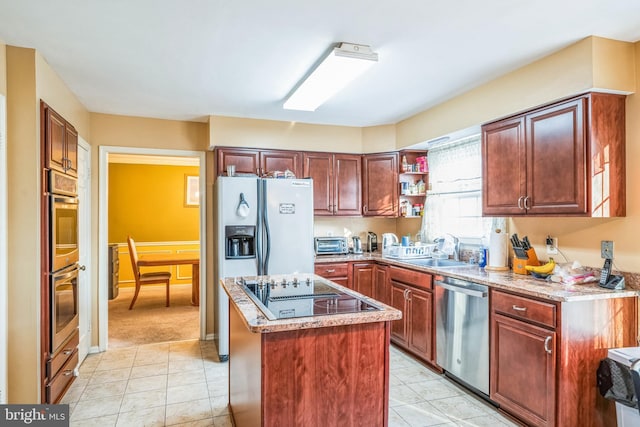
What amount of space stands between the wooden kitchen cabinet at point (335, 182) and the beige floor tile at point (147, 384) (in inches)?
89.2

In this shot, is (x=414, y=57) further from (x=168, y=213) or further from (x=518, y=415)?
(x=168, y=213)

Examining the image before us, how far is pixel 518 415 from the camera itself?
246 cm

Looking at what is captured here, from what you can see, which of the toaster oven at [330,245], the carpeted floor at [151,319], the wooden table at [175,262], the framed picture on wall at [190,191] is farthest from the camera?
the framed picture on wall at [190,191]

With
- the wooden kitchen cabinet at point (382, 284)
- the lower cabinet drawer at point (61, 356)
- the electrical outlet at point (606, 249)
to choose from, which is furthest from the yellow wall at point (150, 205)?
the electrical outlet at point (606, 249)

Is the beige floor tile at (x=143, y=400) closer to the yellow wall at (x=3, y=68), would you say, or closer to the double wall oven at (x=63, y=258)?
the double wall oven at (x=63, y=258)

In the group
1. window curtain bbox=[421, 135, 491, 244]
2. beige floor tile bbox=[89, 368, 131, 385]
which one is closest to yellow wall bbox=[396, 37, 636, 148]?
window curtain bbox=[421, 135, 491, 244]

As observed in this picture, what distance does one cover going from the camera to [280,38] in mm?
2307

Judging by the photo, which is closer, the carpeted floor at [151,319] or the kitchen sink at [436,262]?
the kitchen sink at [436,262]

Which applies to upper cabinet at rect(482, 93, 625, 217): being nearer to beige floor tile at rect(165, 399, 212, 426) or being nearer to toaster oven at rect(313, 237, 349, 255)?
toaster oven at rect(313, 237, 349, 255)

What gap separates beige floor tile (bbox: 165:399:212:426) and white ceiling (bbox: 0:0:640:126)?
2.48 m

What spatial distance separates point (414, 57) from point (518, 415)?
2477 millimetres

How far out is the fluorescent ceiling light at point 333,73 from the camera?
2.38 meters

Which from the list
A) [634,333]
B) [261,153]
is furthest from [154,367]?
[634,333]

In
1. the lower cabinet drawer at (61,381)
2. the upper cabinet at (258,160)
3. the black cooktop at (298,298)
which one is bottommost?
the lower cabinet drawer at (61,381)
